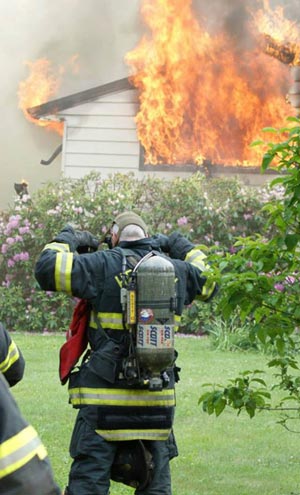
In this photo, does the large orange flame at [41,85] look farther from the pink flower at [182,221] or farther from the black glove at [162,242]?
the black glove at [162,242]

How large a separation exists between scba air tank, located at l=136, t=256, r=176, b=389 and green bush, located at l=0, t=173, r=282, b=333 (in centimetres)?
866

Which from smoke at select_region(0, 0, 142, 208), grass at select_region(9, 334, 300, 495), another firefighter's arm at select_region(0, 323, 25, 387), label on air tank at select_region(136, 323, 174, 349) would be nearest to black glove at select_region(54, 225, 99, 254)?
label on air tank at select_region(136, 323, 174, 349)

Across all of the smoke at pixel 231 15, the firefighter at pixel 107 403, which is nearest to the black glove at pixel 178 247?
the firefighter at pixel 107 403

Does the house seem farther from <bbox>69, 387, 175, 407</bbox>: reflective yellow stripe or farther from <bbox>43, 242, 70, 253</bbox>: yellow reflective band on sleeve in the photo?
<bbox>69, 387, 175, 407</bbox>: reflective yellow stripe

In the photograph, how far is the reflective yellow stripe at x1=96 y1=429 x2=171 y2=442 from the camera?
4.82 meters

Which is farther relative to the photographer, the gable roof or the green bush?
the gable roof

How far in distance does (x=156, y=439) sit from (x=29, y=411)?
11.2 feet

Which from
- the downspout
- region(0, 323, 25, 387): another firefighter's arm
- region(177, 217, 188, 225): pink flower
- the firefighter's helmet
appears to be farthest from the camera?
the downspout

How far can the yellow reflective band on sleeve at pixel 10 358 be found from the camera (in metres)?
3.69

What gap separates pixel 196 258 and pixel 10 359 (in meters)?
1.90

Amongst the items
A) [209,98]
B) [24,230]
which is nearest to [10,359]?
[24,230]

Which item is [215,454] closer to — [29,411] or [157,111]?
[29,411]

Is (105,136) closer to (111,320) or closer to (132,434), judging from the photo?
(111,320)

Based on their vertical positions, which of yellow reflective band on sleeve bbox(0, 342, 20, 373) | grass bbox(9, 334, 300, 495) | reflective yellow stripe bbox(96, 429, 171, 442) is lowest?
grass bbox(9, 334, 300, 495)
